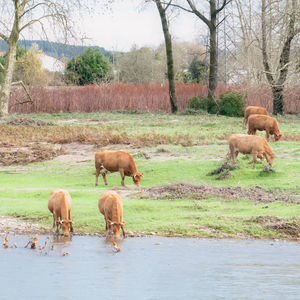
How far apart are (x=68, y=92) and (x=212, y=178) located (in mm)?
32234

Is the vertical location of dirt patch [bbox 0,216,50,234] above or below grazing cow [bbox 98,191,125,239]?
below

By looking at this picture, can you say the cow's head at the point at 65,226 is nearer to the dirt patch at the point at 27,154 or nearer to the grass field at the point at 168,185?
the grass field at the point at 168,185

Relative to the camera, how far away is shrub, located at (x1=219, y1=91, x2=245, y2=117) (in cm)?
4819

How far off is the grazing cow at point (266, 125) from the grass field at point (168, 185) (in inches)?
35.9

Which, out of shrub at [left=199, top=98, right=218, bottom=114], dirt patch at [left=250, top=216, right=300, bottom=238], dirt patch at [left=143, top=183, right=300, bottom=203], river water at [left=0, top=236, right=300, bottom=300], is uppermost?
shrub at [left=199, top=98, right=218, bottom=114]

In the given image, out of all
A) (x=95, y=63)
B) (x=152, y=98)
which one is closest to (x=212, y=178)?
(x=152, y=98)

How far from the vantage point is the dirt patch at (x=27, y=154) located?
1046 inches

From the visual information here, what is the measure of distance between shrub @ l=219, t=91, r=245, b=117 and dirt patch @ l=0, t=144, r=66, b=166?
852 inches

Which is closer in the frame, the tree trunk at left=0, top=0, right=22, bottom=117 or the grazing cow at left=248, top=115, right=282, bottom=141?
the grazing cow at left=248, top=115, right=282, bottom=141

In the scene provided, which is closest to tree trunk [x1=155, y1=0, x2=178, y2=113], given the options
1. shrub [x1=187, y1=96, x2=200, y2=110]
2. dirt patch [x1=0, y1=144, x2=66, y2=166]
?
shrub [x1=187, y1=96, x2=200, y2=110]

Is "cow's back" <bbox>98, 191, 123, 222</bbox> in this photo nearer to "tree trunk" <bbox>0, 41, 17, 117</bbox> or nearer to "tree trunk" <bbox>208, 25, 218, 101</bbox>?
"tree trunk" <bbox>0, 41, 17, 117</bbox>

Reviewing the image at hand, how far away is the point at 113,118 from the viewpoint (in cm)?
4362

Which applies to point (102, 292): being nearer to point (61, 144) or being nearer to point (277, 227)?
point (277, 227)

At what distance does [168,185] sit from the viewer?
20.6m
